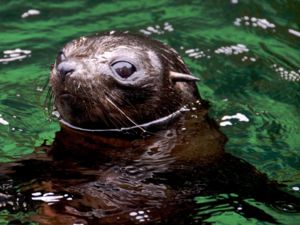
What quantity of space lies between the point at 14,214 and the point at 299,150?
2.73 m

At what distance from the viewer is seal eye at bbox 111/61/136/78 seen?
6.59 metres

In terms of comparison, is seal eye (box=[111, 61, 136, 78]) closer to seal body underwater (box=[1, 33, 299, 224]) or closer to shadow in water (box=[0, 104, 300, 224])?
seal body underwater (box=[1, 33, 299, 224])

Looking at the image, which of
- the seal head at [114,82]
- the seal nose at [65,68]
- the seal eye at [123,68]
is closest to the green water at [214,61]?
the seal head at [114,82]

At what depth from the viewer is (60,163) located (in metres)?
6.18

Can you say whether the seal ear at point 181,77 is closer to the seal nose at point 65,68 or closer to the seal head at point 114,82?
the seal head at point 114,82

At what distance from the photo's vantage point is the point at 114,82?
655 centimetres

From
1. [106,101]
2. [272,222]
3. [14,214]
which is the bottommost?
[272,222]

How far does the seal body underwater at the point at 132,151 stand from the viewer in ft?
19.1

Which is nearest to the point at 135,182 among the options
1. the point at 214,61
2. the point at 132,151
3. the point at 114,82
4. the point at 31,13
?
the point at 132,151

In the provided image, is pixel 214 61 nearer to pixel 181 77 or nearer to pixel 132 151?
pixel 181 77

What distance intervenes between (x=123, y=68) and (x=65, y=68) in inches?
20.4

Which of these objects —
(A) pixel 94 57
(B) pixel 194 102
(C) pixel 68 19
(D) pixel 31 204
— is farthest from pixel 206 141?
(C) pixel 68 19

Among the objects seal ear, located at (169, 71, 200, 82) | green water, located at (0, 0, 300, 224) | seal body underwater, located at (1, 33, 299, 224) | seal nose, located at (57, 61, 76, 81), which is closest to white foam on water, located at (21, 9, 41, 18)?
green water, located at (0, 0, 300, 224)

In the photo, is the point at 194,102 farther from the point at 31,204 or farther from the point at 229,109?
the point at 31,204
